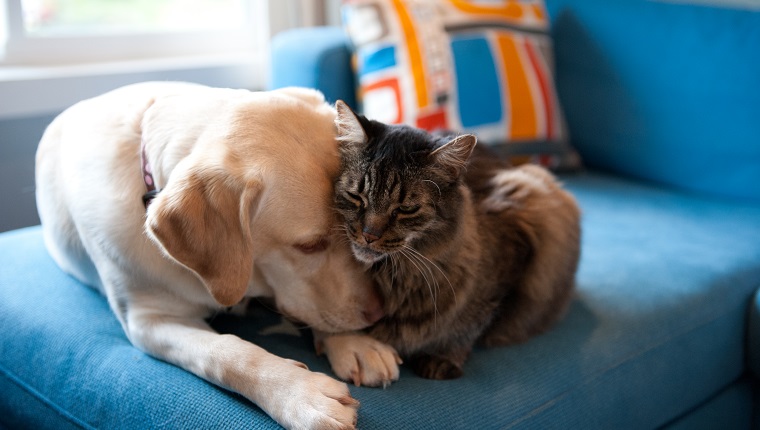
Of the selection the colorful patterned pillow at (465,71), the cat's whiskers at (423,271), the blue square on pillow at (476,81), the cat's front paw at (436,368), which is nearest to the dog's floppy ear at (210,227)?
the cat's whiskers at (423,271)

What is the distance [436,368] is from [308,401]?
0.33 meters

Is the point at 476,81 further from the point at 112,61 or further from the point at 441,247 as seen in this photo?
the point at 112,61

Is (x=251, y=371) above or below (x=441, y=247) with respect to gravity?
below

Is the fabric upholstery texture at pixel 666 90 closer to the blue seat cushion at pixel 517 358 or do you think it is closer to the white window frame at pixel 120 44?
the blue seat cushion at pixel 517 358

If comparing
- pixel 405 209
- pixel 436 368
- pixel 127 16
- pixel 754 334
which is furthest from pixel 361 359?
pixel 127 16

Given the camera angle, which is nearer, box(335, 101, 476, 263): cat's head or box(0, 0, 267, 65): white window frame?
box(335, 101, 476, 263): cat's head

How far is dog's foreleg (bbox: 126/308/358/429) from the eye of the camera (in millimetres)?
1100

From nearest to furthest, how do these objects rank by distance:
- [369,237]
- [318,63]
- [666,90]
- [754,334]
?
[369,237] → [754,334] → [318,63] → [666,90]

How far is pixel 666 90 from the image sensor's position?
241 centimetres

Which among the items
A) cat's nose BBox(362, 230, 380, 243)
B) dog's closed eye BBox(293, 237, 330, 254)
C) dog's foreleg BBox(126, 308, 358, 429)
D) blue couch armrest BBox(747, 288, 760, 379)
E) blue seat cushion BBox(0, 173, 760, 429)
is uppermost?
cat's nose BBox(362, 230, 380, 243)

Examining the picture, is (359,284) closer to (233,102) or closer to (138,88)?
(233,102)

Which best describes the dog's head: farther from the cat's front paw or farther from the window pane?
the window pane

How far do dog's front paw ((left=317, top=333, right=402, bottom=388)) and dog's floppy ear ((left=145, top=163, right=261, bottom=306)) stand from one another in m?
0.22

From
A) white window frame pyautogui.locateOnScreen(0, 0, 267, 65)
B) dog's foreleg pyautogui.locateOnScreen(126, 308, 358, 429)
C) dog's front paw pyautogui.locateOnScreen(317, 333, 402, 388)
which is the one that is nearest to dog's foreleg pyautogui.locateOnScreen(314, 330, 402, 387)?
dog's front paw pyautogui.locateOnScreen(317, 333, 402, 388)
